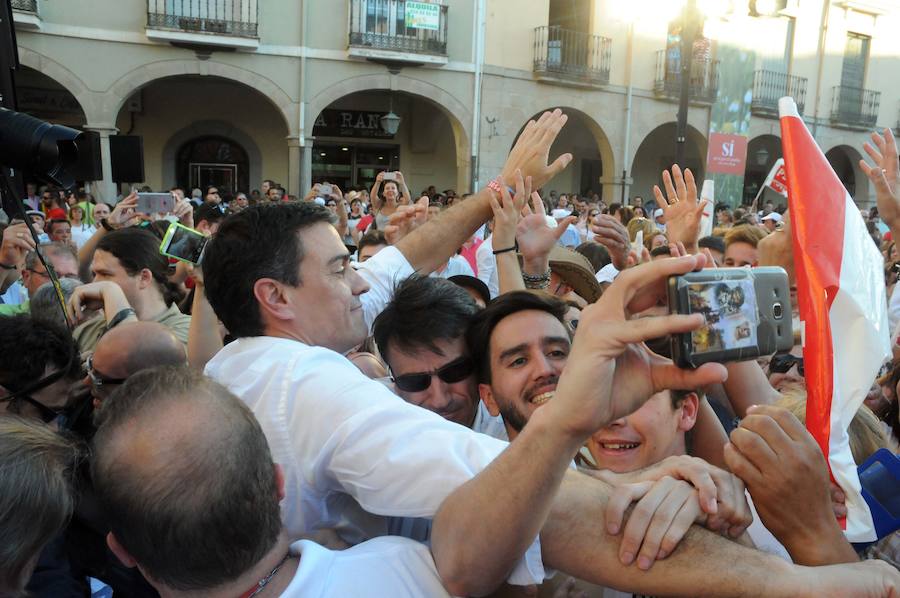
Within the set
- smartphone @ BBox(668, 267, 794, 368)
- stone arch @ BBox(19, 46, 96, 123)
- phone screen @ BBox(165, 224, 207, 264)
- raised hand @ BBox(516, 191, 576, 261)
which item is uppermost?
stone arch @ BBox(19, 46, 96, 123)

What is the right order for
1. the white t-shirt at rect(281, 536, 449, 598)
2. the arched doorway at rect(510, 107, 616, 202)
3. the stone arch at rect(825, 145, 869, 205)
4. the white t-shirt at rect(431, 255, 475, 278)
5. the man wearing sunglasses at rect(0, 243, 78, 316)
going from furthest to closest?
the stone arch at rect(825, 145, 869, 205) → the arched doorway at rect(510, 107, 616, 202) → the white t-shirt at rect(431, 255, 475, 278) → the man wearing sunglasses at rect(0, 243, 78, 316) → the white t-shirt at rect(281, 536, 449, 598)

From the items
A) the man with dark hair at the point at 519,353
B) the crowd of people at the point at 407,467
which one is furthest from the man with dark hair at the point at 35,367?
the man with dark hair at the point at 519,353

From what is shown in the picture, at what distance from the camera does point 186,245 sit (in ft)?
10.6

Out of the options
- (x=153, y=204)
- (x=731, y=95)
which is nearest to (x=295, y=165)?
(x=731, y=95)

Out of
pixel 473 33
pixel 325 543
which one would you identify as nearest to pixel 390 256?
pixel 325 543

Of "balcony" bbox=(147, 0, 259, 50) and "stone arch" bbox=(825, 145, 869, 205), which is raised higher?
"balcony" bbox=(147, 0, 259, 50)

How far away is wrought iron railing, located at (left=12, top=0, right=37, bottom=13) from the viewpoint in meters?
13.5

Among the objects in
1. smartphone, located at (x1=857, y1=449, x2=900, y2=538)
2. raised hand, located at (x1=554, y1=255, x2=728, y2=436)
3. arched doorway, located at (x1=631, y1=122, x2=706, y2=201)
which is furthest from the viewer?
arched doorway, located at (x1=631, y1=122, x2=706, y2=201)

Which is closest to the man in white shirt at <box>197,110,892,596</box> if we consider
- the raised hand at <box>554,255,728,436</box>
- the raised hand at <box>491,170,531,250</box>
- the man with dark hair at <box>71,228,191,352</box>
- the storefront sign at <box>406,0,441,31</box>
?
the raised hand at <box>554,255,728,436</box>

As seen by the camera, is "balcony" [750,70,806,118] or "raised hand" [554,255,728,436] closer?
"raised hand" [554,255,728,436]

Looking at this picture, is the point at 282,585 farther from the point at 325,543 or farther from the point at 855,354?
the point at 855,354

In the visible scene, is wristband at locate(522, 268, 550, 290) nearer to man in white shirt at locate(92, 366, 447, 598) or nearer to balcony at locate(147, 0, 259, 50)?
man in white shirt at locate(92, 366, 447, 598)

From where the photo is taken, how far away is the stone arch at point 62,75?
1412 cm

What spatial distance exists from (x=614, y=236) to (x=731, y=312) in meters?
3.42
